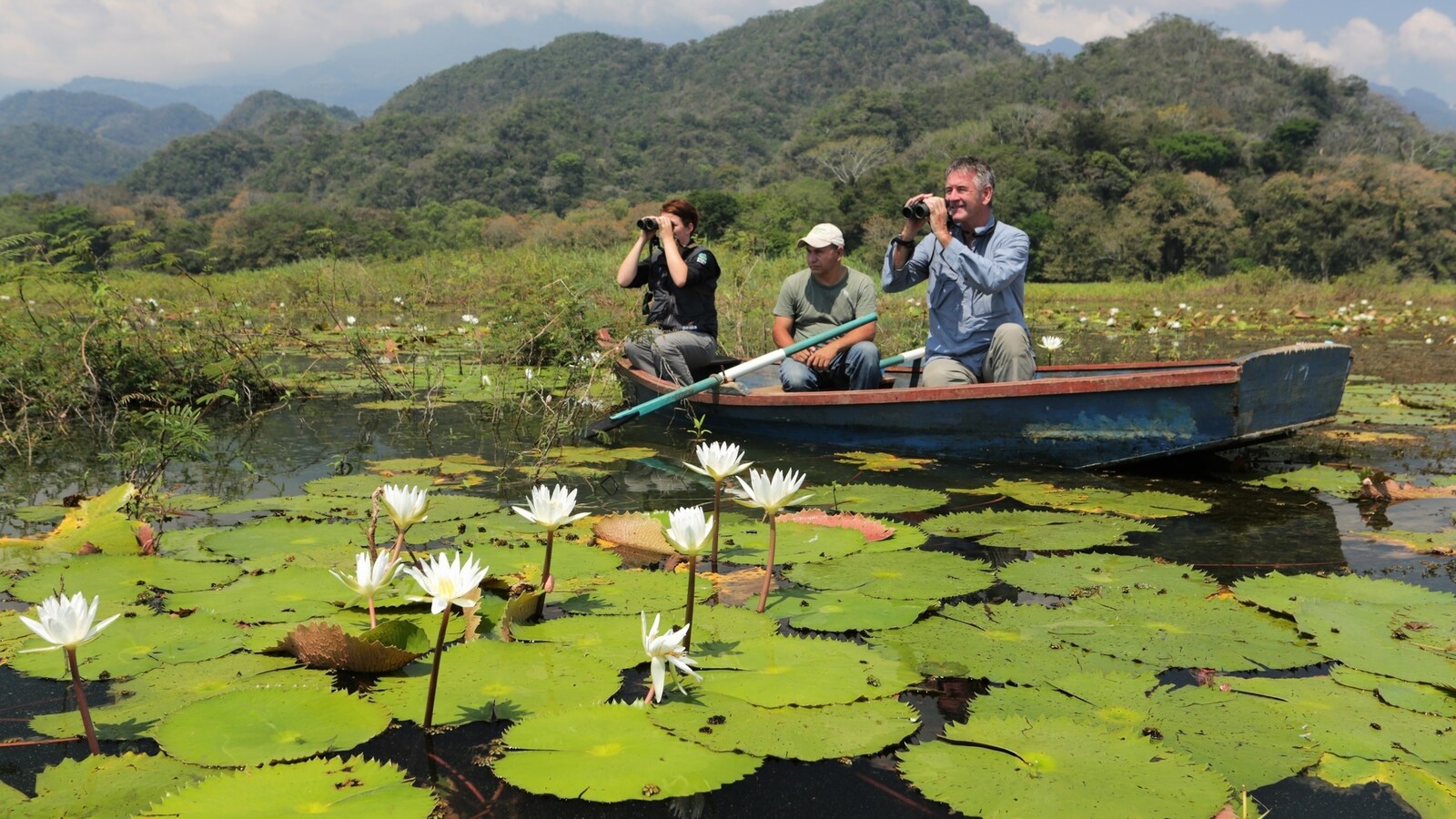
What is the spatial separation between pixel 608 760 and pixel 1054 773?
2.54 ft

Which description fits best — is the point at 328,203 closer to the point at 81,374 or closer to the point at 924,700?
the point at 81,374

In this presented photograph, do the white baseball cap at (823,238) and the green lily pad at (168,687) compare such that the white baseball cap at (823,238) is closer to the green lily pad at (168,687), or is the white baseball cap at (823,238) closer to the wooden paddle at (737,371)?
the wooden paddle at (737,371)

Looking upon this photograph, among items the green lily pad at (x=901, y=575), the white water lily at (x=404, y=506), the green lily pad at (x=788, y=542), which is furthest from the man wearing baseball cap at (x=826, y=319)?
the white water lily at (x=404, y=506)

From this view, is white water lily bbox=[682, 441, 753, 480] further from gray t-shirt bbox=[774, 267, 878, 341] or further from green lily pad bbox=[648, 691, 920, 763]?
gray t-shirt bbox=[774, 267, 878, 341]

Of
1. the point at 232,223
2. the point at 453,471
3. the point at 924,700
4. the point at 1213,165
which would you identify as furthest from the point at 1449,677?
the point at 1213,165

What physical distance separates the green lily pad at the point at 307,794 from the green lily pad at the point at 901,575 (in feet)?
4.61

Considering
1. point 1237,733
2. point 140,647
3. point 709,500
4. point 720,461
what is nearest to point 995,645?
point 1237,733

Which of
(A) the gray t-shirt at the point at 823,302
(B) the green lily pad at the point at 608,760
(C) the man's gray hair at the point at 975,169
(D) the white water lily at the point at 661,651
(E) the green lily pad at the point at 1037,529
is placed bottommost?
(E) the green lily pad at the point at 1037,529

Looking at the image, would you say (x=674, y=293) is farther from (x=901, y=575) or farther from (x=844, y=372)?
(x=901, y=575)

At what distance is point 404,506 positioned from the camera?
80.7 inches

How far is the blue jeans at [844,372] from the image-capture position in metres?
5.09

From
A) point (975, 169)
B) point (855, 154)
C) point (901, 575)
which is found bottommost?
point (901, 575)

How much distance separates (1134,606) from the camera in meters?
2.51

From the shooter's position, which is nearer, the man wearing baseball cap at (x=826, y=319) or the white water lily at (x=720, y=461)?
the white water lily at (x=720, y=461)
